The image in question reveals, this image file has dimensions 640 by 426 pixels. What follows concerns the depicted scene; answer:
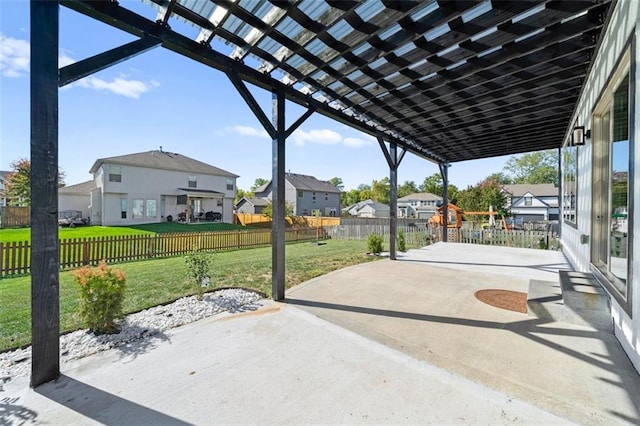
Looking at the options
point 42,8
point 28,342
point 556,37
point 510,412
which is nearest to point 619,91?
point 556,37

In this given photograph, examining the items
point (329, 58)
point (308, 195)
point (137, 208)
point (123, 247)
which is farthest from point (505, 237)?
point (308, 195)

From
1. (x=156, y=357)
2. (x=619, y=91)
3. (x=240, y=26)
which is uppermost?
(x=240, y=26)

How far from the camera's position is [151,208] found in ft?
70.3

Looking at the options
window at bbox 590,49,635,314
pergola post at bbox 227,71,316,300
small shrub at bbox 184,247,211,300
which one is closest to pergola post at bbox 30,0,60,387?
small shrub at bbox 184,247,211,300

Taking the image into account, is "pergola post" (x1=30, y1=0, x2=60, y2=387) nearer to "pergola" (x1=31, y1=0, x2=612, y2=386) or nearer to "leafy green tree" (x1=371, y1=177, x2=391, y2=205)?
"pergola" (x1=31, y1=0, x2=612, y2=386)

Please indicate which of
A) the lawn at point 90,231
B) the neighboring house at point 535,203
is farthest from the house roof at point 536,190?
the lawn at point 90,231

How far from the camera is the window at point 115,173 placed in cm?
1919

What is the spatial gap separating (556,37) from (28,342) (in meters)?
7.27

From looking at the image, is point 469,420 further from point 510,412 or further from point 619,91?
point 619,91

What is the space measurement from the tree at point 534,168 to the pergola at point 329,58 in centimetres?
5148

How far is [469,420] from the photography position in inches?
73.9

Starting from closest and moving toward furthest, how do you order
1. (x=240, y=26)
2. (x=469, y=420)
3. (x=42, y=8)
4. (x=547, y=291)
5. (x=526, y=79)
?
(x=469, y=420) < (x=42, y=8) < (x=240, y=26) < (x=547, y=291) < (x=526, y=79)

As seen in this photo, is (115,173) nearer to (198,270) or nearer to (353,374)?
(198,270)

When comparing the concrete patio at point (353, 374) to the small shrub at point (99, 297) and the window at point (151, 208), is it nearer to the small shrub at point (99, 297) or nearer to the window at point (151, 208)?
the small shrub at point (99, 297)
